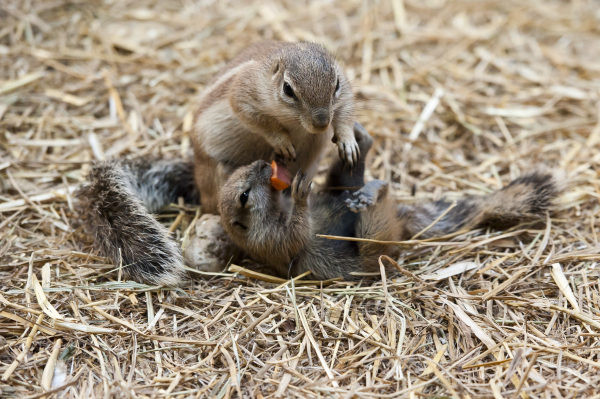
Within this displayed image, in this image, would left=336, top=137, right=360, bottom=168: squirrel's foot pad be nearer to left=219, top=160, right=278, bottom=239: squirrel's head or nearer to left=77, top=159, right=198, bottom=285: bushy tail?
left=219, top=160, right=278, bottom=239: squirrel's head

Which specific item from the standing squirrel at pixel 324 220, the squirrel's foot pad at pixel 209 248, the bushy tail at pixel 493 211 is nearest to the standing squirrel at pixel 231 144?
the squirrel's foot pad at pixel 209 248

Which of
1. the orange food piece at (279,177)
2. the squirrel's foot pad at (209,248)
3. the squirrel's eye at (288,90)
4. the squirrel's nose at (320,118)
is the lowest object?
the squirrel's foot pad at (209,248)

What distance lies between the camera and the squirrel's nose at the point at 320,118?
3311mm

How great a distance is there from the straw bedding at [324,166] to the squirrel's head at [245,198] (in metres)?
0.35

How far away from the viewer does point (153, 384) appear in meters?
2.79

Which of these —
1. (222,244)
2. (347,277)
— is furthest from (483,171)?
(222,244)

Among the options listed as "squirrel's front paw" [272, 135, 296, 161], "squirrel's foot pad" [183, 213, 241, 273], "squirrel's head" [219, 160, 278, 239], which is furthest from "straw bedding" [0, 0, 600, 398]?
"squirrel's front paw" [272, 135, 296, 161]

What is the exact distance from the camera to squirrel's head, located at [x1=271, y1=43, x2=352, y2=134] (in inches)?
132

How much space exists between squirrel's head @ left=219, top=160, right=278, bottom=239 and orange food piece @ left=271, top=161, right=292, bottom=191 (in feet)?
0.10

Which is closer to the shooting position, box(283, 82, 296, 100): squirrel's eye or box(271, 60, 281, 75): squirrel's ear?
box(283, 82, 296, 100): squirrel's eye

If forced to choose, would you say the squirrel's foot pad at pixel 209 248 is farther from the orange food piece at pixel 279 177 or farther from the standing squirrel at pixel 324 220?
the orange food piece at pixel 279 177

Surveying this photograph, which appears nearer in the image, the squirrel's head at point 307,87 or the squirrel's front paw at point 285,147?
the squirrel's head at point 307,87

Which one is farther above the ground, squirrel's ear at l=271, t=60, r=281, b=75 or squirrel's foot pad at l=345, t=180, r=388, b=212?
squirrel's ear at l=271, t=60, r=281, b=75

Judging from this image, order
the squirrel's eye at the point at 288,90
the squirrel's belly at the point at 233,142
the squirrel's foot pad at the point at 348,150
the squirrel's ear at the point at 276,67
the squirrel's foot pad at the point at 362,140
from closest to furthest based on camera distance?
the squirrel's eye at the point at 288,90 < the squirrel's ear at the point at 276,67 < the squirrel's foot pad at the point at 348,150 < the squirrel's belly at the point at 233,142 < the squirrel's foot pad at the point at 362,140
